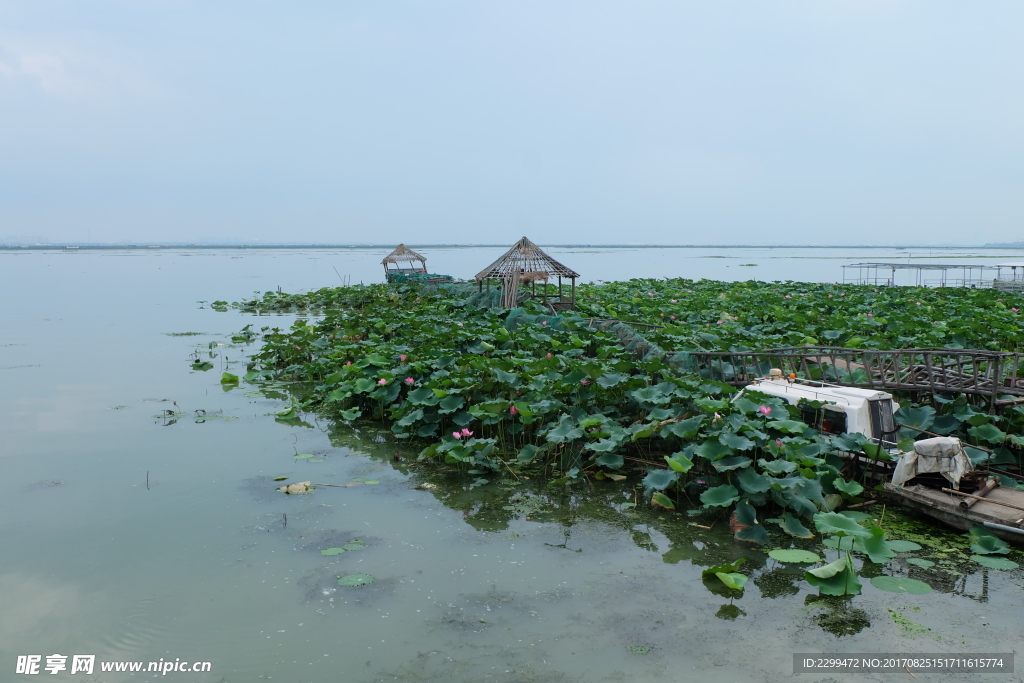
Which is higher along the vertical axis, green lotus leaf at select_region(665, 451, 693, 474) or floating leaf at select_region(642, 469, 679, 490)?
green lotus leaf at select_region(665, 451, 693, 474)

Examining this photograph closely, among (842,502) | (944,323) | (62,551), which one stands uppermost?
(944,323)

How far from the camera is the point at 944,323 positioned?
1420 cm

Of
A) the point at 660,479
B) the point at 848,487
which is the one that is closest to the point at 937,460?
the point at 848,487

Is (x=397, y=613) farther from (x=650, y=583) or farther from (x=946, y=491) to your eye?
(x=946, y=491)

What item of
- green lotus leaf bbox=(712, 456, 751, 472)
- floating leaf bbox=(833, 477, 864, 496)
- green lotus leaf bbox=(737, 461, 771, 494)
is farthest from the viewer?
floating leaf bbox=(833, 477, 864, 496)

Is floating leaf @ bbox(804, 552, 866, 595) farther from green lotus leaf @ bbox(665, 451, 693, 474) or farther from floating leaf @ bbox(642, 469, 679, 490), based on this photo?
floating leaf @ bbox(642, 469, 679, 490)

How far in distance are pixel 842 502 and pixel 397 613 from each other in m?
4.55

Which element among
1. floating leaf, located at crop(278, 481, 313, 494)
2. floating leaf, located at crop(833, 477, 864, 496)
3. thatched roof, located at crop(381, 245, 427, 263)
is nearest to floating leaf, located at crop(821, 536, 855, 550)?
floating leaf, located at crop(833, 477, 864, 496)

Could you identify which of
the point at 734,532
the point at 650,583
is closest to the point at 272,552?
the point at 650,583

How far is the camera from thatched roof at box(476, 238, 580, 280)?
18.5 meters

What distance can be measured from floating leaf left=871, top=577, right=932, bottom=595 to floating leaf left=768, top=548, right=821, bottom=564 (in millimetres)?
453

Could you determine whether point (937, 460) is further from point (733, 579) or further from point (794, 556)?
point (733, 579)

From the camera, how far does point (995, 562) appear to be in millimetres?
5645

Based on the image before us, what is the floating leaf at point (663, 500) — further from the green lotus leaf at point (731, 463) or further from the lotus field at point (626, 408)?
the green lotus leaf at point (731, 463)
